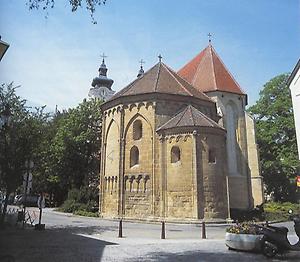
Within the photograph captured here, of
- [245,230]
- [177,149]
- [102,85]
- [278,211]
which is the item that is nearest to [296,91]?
[245,230]

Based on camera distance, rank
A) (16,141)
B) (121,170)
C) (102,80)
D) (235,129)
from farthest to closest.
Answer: (102,80) < (235,129) < (121,170) < (16,141)

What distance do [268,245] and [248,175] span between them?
20055 millimetres

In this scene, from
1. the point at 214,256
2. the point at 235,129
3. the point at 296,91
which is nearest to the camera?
the point at 296,91

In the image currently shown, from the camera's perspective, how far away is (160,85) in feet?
82.9

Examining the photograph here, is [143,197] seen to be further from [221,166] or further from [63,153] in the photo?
[63,153]

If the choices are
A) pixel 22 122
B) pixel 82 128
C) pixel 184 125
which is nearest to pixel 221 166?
pixel 184 125

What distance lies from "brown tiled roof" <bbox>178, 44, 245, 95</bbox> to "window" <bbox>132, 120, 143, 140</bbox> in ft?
25.9

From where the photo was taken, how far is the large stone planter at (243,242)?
9.41 metres

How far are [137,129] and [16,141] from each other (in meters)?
11.5

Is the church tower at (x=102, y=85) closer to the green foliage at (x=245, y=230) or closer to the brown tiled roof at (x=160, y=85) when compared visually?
the brown tiled roof at (x=160, y=85)

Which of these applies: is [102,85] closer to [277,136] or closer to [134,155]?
[134,155]

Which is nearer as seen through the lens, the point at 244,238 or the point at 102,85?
the point at 244,238

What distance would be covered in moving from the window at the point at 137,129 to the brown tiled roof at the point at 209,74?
25.9 ft

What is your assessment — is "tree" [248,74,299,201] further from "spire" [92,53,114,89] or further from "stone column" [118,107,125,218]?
"spire" [92,53,114,89]
